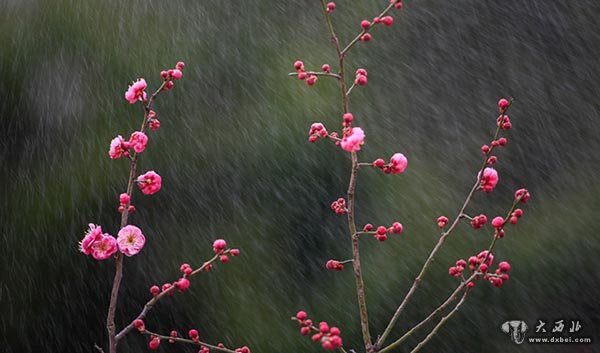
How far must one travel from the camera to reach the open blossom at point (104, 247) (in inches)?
37.6

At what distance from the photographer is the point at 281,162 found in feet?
10.2

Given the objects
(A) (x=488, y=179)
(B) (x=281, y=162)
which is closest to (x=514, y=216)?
(A) (x=488, y=179)

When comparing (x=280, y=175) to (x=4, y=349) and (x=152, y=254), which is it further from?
(x=4, y=349)

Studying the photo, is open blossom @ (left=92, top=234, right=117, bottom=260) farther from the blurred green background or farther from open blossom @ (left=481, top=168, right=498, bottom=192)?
the blurred green background

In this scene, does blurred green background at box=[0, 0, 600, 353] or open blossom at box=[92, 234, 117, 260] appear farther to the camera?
blurred green background at box=[0, 0, 600, 353]

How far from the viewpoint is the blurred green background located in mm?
2781

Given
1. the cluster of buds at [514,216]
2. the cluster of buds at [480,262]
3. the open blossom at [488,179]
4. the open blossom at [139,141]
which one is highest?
the open blossom at [139,141]

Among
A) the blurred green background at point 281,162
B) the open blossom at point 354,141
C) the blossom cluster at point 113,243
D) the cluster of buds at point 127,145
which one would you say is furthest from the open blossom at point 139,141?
the blurred green background at point 281,162

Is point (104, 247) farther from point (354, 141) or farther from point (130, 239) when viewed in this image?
point (354, 141)

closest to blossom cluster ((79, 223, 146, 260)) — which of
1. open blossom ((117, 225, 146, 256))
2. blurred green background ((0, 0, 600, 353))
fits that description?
open blossom ((117, 225, 146, 256))

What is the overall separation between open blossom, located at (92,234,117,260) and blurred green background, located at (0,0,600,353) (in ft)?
6.01

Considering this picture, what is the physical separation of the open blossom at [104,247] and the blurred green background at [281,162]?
72.1 inches

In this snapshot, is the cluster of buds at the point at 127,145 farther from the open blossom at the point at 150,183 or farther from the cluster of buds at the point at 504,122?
the cluster of buds at the point at 504,122

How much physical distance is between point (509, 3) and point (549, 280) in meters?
1.31
